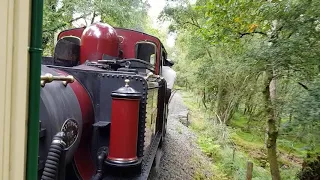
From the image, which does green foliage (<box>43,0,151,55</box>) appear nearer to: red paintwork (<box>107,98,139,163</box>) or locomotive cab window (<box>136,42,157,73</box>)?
locomotive cab window (<box>136,42,157,73</box>)

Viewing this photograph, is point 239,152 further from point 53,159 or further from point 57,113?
point 53,159

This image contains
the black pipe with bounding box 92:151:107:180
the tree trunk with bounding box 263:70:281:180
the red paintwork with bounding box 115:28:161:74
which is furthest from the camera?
the tree trunk with bounding box 263:70:281:180

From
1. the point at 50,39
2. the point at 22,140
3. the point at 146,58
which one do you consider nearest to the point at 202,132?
the point at 50,39

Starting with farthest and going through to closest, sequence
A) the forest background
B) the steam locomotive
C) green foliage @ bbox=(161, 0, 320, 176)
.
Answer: the forest background, green foliage @ bbox=(161, 0, 320, 176), the steam locomotive

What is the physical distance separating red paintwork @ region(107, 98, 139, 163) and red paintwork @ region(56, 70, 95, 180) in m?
0.40

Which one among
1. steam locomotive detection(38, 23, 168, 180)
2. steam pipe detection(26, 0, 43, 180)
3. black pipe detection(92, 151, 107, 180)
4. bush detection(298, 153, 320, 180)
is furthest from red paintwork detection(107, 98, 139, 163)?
bush detection(298, 153, 320, 180)

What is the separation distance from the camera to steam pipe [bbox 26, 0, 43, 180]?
2.30 feet

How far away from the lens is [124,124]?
2553 mm

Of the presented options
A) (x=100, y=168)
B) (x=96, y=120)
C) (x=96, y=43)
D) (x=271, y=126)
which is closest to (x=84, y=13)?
(x=96, y=43)

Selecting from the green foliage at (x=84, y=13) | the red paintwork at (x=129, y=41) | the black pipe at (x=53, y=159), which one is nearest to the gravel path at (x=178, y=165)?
the red paintwork at (x=129, y=41)

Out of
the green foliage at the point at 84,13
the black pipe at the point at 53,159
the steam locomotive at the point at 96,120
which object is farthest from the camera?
the green foliage at the point at 84,13

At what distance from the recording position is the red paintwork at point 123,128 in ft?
8.34

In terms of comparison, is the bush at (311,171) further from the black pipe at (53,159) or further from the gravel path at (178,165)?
the black pipe at (53,159)

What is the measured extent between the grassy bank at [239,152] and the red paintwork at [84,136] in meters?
6.19
